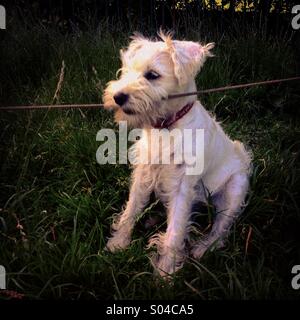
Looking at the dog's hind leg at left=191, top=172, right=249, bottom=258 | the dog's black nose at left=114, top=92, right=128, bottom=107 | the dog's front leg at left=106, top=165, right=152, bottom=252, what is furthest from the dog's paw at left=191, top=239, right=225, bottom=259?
the dog's black nose at left=114, top=92, right=128, bottom=107

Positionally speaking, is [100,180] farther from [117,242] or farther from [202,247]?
[202,247]

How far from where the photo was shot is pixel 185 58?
3094 millimetres

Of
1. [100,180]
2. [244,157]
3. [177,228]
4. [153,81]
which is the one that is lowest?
[177,228]

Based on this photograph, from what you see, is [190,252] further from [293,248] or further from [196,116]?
[196,116]

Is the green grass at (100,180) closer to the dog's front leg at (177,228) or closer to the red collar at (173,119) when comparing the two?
the dog's front leg at (177,228)

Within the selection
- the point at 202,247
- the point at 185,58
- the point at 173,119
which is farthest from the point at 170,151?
the point at 202,247

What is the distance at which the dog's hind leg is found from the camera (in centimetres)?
342

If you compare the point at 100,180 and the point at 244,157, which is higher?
the point at 244,157

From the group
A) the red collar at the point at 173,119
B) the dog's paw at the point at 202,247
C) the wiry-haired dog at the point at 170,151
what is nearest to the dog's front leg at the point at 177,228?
the wiry-haired dog at the point at 170,151

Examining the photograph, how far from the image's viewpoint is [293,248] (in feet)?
10.9

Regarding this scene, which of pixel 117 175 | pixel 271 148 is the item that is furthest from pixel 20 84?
pixel 271 148

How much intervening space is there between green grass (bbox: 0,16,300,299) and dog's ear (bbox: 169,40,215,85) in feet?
3.65

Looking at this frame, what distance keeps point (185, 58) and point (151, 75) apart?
0.24m

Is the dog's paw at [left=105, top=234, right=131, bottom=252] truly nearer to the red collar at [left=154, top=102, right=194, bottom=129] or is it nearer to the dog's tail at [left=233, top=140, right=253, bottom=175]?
the red collar at [left=154, top=102, right=194, bottom=129]
